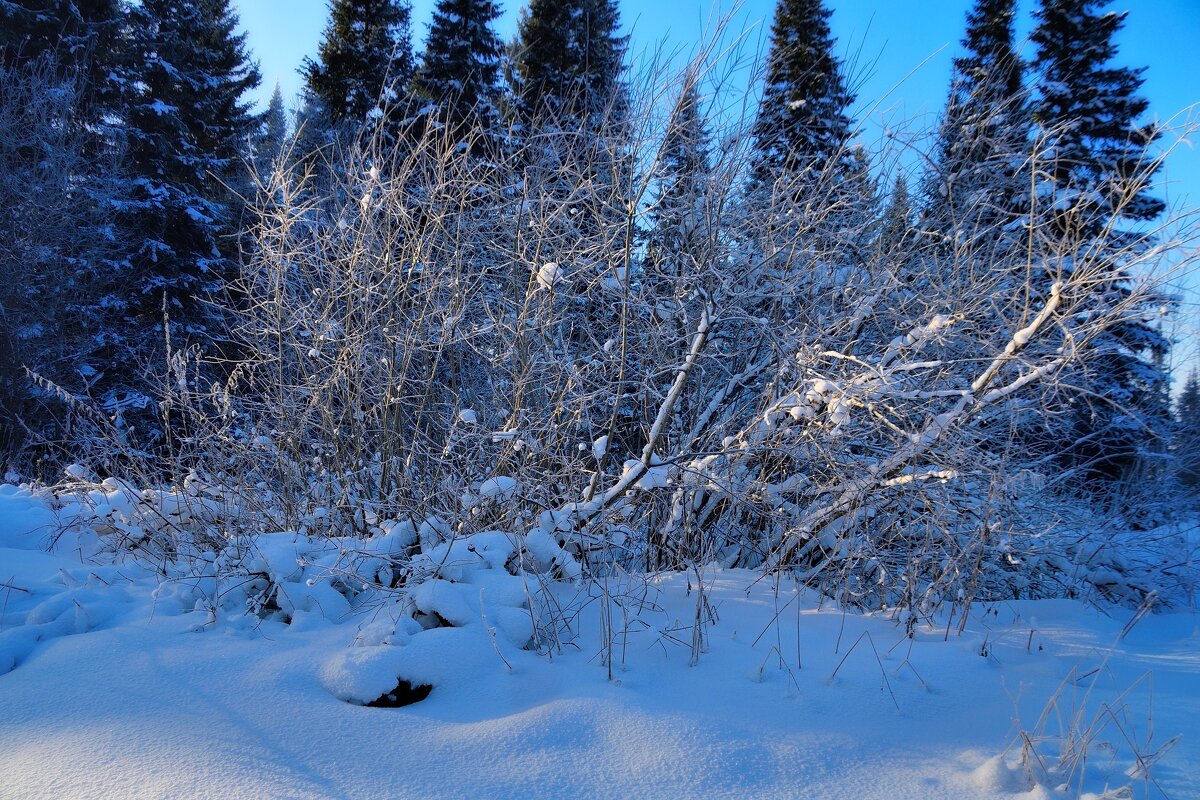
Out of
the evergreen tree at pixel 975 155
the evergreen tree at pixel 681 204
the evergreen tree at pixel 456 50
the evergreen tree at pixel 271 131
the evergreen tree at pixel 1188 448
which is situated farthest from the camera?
the evergreen tree at pixel 271 131

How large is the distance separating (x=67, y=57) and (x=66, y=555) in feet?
53.2

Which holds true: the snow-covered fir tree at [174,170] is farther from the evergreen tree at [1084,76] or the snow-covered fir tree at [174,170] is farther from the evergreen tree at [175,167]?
the evergreen tree at [1084,76]

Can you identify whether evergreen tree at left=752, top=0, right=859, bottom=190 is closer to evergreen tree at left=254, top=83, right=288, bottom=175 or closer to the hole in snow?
the hole in snow

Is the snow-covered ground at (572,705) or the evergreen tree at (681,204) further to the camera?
the evergreen tree at (681,204)

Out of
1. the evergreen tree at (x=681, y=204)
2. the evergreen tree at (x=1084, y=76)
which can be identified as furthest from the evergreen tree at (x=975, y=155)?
the evergreen tree at (x=1084, y=76)

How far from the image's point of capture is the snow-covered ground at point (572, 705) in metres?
1.94

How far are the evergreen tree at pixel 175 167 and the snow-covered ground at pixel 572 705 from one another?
44.6ft

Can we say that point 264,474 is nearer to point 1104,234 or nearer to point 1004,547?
point 1004,547

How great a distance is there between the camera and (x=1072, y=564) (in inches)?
200

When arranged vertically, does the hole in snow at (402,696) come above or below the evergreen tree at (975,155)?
below

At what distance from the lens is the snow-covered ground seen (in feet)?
6.37

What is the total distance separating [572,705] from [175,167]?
17.4 meters

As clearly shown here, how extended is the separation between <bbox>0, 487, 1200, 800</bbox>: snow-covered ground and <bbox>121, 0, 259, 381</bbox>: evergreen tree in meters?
13.6

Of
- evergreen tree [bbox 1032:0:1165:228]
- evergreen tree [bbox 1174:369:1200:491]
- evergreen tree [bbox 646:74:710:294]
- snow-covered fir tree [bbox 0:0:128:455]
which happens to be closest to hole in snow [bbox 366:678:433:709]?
evergreen tree [bbox 646:74:710:294]
